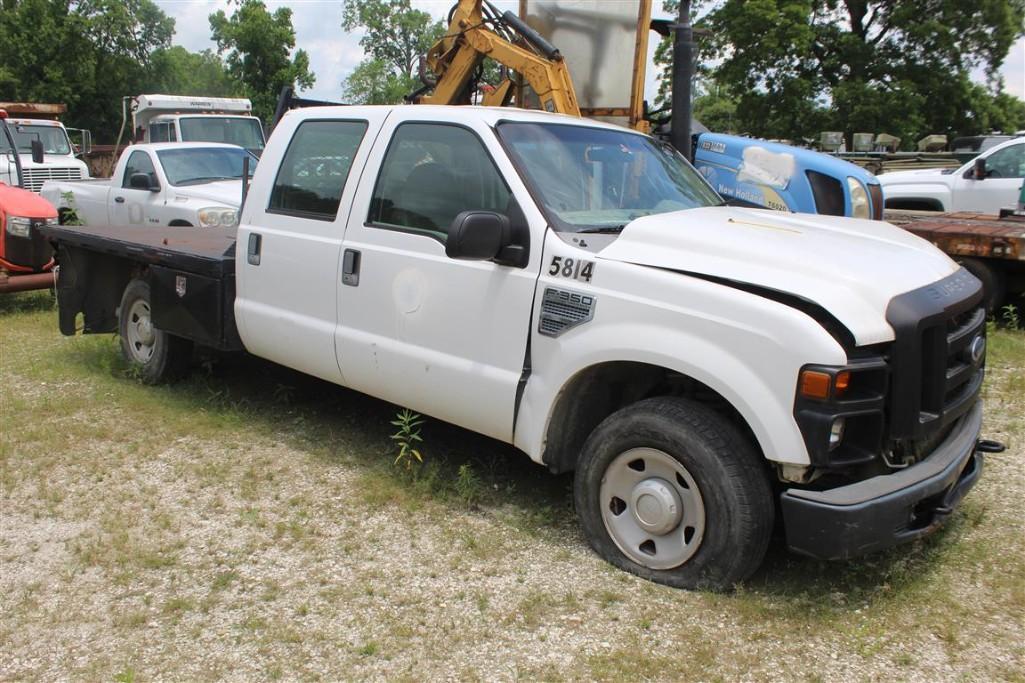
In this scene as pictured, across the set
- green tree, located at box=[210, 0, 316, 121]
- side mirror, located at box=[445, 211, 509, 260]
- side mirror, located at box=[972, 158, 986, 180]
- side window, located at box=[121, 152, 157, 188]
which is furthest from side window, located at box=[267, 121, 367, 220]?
green tree, located at box=[210, 0, 316, 121]

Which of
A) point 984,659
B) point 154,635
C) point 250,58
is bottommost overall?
point 154,635

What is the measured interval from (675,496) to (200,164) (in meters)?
10.0

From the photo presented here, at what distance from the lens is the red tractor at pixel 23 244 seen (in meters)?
9.19

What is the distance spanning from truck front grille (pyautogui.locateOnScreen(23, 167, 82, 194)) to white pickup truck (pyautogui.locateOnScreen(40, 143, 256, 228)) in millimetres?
3146

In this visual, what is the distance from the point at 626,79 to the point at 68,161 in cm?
1288

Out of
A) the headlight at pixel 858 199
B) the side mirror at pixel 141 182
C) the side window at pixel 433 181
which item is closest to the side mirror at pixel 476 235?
the side window at pixel 433 181

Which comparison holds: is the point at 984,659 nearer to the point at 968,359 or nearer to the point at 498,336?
the point at 968,359

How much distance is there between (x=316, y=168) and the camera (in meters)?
5.36

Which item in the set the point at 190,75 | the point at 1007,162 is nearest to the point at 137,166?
the point at 1007,162

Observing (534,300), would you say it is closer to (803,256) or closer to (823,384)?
(803,256)

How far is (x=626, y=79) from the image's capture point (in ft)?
26.6

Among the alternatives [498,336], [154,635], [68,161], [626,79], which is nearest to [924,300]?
[498,336]

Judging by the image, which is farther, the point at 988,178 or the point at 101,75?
the point at 101,75

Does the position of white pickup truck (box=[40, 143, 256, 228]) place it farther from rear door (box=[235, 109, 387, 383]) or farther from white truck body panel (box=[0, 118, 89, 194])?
rear door (box=[235, 109, 387, 383])
